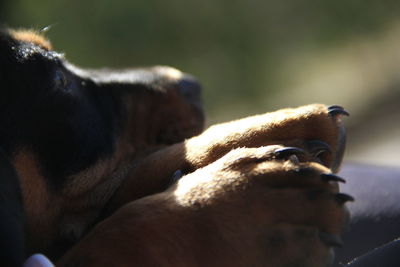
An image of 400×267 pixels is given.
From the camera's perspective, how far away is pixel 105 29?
18.0 feet

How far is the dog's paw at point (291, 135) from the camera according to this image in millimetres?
1335

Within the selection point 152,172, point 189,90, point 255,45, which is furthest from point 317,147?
→ point 255,45

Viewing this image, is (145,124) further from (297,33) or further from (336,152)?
(297,33)

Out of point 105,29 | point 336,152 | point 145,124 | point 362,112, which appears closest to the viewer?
point 336,152

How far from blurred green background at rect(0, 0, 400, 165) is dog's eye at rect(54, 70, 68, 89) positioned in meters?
3.68

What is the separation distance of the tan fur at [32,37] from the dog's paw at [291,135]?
45 cm

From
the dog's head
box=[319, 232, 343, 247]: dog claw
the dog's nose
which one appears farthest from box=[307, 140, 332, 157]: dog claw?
the dog's nose

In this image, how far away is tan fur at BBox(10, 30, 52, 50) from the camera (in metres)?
1.47

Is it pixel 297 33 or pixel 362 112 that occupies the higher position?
pixel 297 33

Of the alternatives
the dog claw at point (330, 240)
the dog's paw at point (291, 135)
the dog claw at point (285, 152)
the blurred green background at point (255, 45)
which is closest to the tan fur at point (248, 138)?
the dog's paw at point (291, 135)

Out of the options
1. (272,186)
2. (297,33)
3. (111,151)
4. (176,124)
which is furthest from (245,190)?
(297,33)

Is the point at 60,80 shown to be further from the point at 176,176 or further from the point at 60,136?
the point at 176,176

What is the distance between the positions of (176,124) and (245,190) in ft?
2.26

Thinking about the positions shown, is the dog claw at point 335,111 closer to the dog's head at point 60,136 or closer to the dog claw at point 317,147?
the dog claw at point 317,147
